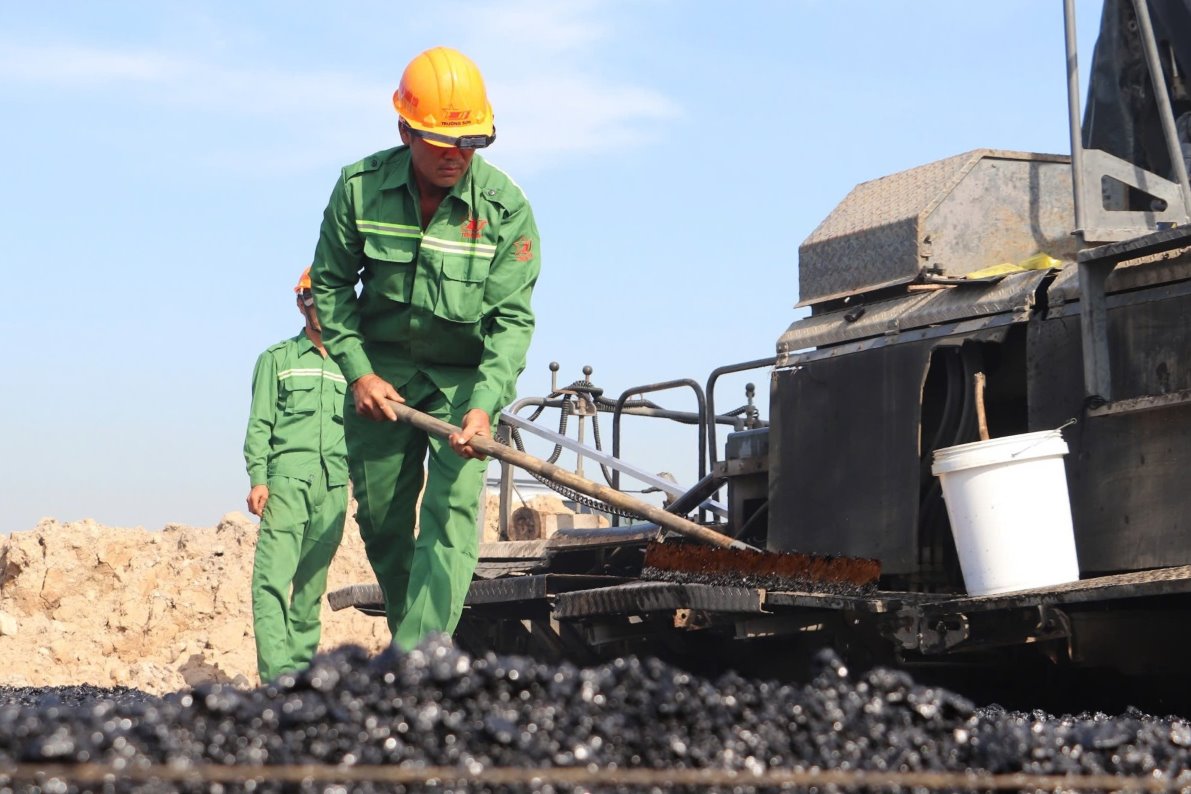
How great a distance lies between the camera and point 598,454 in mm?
9062

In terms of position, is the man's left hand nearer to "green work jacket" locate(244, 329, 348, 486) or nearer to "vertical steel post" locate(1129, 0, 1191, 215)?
"vertical steel post" locate(1129, 0, 1191, 215)

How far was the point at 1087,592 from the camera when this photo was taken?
479 cm

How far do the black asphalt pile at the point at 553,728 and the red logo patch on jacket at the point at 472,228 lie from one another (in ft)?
7.69

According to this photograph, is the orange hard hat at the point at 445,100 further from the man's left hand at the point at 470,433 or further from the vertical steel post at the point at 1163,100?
the vertical steel post at the point at 1163,100

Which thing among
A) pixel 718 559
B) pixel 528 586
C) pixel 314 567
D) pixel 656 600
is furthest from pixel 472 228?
pixel 314 567

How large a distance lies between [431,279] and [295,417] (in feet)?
10.2

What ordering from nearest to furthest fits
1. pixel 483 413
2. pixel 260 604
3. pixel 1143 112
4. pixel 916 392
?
pixel 483 413 → pixel 916 392 → pixel 1143 112 → pixel 260 604

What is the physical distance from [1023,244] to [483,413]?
8.08 feet

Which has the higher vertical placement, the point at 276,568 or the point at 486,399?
the point at 486,399

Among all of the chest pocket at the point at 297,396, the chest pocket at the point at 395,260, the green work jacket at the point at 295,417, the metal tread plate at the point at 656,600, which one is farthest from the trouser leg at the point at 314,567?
the chest pocket at the point at 395,260

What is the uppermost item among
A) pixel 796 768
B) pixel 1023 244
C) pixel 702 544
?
pixel 1023 244

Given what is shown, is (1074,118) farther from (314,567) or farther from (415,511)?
(314,567)

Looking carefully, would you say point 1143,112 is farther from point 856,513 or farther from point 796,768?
point 796,768

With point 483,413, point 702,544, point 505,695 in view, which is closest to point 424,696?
point 505,695
